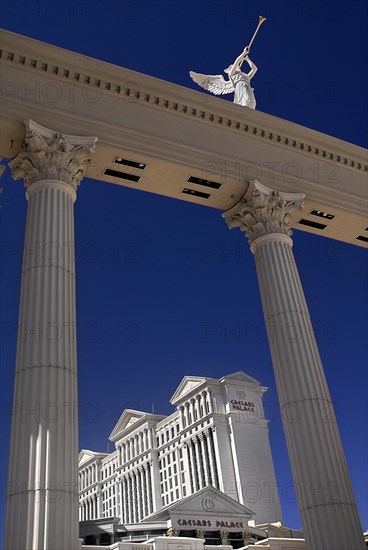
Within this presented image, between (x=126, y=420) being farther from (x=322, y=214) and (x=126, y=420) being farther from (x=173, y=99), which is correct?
(x=173, y=99)

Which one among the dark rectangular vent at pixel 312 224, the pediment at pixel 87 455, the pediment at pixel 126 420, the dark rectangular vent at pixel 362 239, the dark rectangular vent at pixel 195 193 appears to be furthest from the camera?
the pediment at pixel 87 455

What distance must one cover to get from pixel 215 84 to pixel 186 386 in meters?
138

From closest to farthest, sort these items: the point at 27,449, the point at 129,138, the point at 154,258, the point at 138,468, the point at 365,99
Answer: the point at 27,449, the point at 129,138, the point at 365,99, the point at 154,258, the point at 138,468

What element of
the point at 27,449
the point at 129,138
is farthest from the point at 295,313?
the point at 27,449

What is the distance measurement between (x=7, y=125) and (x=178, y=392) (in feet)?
465

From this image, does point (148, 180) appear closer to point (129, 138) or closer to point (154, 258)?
point (129, 138)

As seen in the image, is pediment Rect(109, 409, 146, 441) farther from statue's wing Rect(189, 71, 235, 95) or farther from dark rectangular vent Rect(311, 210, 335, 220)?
statue's wing Rect(189, 71, 235, 95)

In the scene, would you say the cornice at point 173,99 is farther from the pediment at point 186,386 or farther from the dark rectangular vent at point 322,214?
the pediment at point 186,386

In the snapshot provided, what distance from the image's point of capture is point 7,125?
16.1m

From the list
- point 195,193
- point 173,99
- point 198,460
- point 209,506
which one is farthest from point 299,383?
point 198,460

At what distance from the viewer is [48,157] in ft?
52.9

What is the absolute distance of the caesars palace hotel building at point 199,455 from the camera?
447 ft

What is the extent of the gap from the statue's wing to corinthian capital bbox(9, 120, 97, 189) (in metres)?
8.02

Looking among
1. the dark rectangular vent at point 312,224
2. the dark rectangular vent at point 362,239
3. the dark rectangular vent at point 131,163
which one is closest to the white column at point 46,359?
the dark rectangular vent at point 131,163
